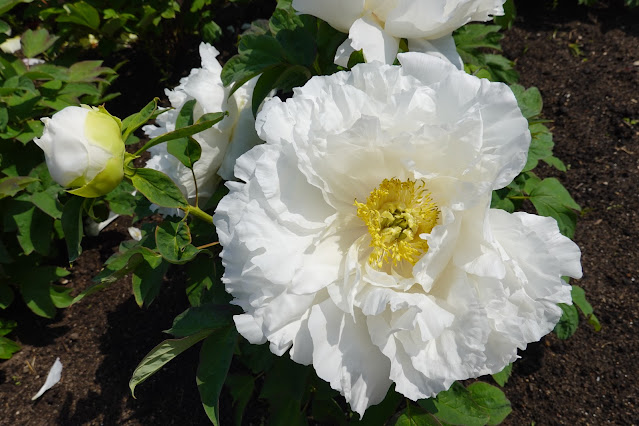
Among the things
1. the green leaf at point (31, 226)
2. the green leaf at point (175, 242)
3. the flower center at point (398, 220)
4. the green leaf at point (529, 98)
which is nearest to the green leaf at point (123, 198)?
the green leaf at point (31, 226)

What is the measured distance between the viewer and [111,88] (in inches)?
117

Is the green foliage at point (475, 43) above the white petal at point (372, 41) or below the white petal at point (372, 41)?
below

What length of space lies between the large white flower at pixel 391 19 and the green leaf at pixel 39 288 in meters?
1.67

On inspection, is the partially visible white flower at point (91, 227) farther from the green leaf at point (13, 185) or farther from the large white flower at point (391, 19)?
the large white flower at point (391, 19)

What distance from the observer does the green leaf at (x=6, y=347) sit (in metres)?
2.14

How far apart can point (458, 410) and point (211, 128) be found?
0.88 meters

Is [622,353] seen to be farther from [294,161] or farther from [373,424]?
[294,161]

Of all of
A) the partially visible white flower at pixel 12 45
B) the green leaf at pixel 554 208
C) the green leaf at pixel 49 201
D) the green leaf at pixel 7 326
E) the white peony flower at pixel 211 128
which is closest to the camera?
the white peony flower at pixel 211 128

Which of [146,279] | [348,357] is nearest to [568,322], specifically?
[348,357]

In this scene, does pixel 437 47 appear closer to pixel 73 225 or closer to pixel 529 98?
pixel 529 98

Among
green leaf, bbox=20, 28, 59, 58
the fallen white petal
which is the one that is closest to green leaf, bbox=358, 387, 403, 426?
the fallen white petal

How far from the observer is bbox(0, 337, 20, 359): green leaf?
2.14 meters

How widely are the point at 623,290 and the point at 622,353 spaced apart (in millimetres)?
272

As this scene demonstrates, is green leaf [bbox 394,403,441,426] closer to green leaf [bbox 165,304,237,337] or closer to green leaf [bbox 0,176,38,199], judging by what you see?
green leaf [bbox 165,304,237,337]
